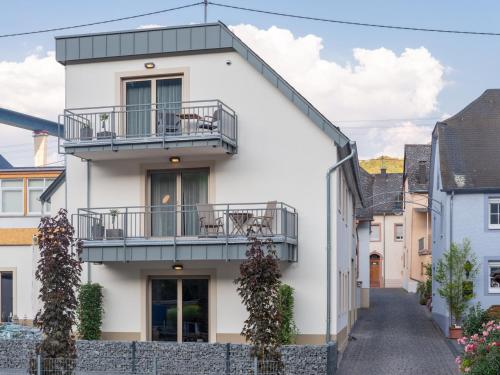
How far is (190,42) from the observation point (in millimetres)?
23000

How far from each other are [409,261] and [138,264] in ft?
123

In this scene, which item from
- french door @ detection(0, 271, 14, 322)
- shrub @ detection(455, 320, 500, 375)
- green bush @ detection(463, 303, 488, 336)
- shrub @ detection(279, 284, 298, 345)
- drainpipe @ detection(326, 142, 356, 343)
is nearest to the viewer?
shrub @ detection(455, 320, 500, 375)

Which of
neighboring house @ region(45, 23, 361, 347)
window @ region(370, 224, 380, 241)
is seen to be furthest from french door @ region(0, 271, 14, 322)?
window @ region(370, 224, 380, 241)

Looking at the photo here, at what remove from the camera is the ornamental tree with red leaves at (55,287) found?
18.0 meters

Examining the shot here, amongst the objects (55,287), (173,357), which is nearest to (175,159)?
(173,357)

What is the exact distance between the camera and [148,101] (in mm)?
23609

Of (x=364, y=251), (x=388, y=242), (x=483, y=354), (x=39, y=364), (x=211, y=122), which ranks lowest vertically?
(x=39, y=364)

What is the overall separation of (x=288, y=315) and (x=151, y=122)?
20.7 feet

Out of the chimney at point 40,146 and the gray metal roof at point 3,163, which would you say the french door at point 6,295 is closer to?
the chimney at point 40,146

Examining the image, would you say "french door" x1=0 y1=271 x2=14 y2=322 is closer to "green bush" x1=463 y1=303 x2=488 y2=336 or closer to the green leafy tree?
the green leafy tree

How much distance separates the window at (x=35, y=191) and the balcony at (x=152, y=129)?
9149 mm

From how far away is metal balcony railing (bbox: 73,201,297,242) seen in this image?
2148cm

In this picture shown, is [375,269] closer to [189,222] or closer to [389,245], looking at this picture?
[389,245]

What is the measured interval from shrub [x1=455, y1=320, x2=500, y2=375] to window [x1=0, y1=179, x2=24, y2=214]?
19990 millimetres
